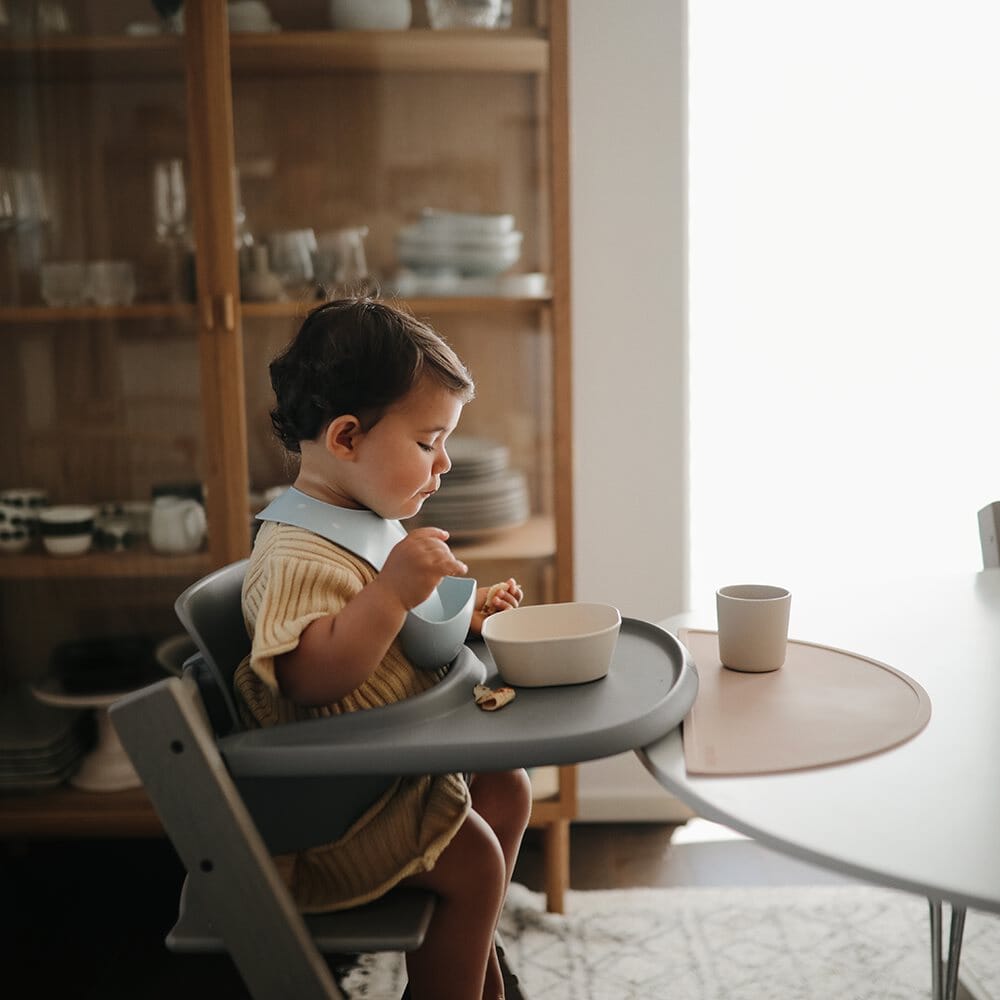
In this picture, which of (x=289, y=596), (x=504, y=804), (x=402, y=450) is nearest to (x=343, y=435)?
(x=402, y=450)

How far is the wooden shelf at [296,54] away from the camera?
6.84ft

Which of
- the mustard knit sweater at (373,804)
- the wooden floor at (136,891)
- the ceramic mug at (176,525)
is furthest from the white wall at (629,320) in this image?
the mustard knit sweater at (373,804)

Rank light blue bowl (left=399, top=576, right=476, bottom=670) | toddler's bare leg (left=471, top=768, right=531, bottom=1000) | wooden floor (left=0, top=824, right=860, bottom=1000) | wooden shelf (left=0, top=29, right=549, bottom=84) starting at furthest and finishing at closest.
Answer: wooden shelf (left=0, top=29, right=549, bottom=84), wooden floor (left=0, top=824, right=860, bottom=1000), toddler's bare leg (left=471, top=768, right=531, bottom=1000), light blue bowl (left=399, top=576, right=476, bottom=670)

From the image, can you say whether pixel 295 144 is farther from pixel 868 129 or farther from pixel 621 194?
pixel 868 129

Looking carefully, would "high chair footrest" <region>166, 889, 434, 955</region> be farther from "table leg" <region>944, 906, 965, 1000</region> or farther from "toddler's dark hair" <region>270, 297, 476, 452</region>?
"table leg" <region>944, 906, 965, 1000</region>

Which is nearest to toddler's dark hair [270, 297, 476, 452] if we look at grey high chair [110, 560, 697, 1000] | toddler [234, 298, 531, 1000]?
toddler [234, 298, 531, 1000]

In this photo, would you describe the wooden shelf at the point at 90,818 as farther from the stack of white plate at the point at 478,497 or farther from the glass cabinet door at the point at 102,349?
the stack of white plate at the point at 478,497

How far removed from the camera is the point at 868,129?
2477 millimetres

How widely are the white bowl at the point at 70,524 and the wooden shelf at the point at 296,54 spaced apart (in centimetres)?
84

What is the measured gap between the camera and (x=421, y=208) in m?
2.18

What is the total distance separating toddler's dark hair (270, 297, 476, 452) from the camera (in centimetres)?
117

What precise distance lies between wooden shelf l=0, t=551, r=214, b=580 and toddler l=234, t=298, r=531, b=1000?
3.58 ft

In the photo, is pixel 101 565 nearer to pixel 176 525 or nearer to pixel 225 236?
pixel 176 525

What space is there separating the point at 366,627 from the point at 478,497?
1.19 metres
